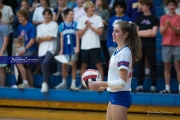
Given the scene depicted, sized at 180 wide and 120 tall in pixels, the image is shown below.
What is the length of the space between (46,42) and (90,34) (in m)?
1.00

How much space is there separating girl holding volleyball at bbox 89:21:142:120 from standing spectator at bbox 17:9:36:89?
14.9ft

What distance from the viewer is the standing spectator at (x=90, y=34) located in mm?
7602

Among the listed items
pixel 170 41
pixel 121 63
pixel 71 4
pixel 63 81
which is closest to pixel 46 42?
pixel 63 81

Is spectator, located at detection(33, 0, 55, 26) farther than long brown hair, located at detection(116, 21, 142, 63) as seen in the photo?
Yes

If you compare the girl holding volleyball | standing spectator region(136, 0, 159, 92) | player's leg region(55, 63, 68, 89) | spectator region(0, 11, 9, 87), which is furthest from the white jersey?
spectator region(0, 11, 9, 87)

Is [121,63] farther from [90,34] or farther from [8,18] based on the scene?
[8,18]

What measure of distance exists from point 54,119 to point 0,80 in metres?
2.37

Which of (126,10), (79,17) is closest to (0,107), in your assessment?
(79,17)

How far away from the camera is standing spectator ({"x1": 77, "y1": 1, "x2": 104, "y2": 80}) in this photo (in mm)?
7602

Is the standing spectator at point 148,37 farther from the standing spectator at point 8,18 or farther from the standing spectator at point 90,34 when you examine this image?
the standing spectator at point 8,18

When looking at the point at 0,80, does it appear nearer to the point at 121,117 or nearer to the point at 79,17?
the point at 79,17

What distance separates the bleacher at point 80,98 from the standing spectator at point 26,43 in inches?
8.3

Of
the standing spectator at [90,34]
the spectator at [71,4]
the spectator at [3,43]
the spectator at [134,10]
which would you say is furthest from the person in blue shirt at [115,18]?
the spectator at [3,43]

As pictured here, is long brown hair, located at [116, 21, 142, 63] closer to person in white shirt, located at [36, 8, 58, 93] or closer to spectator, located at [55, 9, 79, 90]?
spectator, located at [55, 9, 79, 90]
